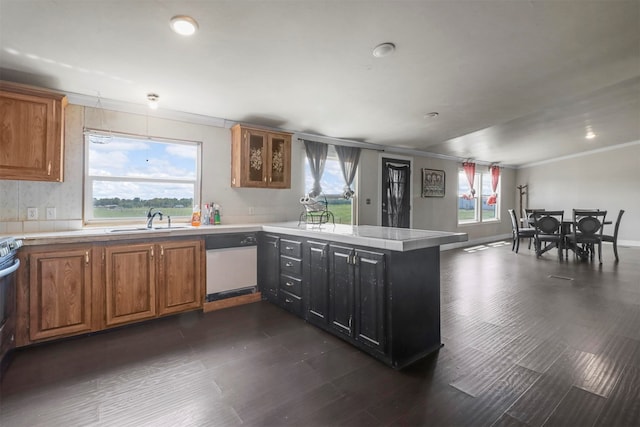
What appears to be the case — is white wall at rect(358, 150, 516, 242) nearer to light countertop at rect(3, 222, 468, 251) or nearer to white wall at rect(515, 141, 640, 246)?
white wall at rect(515, 141, 640, 246)

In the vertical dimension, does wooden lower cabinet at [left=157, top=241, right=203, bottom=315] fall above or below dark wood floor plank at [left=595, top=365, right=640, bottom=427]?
above

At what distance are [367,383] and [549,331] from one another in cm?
196

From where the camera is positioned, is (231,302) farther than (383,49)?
Yes

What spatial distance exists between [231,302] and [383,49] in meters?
3.01

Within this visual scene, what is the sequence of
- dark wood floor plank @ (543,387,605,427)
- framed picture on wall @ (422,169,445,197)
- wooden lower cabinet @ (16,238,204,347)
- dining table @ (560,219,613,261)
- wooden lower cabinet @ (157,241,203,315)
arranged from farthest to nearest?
1. framed picture on wall @ (422,169,445,197)
2. dining table @ (560,219,613,261)
3. wooden lower cabinet @ (157,241,203,315)
4. wooden lower cabinet @ (16,238,204,347)
5. dark wood floor plank @ (543,387,605,427)

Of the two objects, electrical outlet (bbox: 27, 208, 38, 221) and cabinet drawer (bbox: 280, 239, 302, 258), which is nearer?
electrical outlet (bbox: 27, 208, 38, 221)

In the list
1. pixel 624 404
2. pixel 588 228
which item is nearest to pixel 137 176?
pixel 624 404

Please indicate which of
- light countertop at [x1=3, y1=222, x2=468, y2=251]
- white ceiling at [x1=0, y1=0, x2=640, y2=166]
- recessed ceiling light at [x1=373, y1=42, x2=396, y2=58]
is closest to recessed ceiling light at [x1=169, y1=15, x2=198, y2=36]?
white ceiling at [x1=0, y1=0, x2=640, y2=166]

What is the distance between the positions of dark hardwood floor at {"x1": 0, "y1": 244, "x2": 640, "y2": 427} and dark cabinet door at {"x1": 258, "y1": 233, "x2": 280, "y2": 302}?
28cm

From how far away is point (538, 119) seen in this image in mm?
5227

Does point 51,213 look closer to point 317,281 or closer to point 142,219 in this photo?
point 142,219

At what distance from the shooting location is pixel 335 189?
5.14 meters

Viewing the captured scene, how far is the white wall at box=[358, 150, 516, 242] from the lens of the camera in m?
5.52

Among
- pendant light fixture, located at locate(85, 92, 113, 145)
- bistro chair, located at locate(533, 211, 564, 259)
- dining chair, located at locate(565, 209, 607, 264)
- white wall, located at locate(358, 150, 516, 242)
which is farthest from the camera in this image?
bistro chair, located at locate(533, 211, 564, 259)
